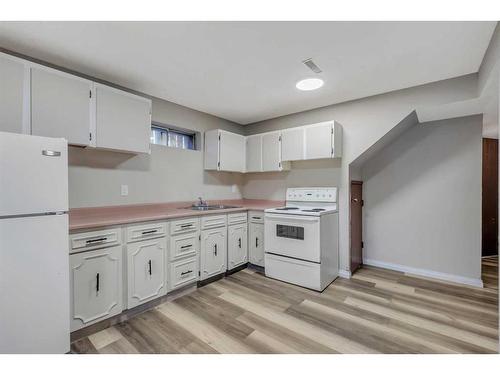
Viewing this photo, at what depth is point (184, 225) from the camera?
2.45m

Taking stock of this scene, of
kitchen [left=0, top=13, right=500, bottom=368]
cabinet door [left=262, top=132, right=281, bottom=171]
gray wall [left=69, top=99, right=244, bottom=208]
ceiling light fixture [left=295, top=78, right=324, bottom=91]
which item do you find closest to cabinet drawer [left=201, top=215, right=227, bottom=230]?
kitchen [left=0, top=13, right=500, bottom=368]

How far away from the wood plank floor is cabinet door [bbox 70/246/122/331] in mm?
168

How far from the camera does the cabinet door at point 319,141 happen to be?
285 centimetres

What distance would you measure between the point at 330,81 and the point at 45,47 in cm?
249

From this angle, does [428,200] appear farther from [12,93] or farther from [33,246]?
[12,93]

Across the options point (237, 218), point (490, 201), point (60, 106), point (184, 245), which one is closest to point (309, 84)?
point (237, 218)

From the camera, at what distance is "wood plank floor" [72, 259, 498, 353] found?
1664 millimetres

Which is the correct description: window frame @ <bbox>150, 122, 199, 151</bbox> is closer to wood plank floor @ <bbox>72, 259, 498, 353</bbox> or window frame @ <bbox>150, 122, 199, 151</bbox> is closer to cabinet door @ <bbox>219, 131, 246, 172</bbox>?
cabinet door @ <bbox>219, 131, 246, 172</bbox>

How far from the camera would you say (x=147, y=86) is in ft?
8.08

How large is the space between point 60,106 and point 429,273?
14.2 feet

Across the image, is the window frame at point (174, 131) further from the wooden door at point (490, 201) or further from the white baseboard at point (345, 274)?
the wooden door at point (490, 201)
